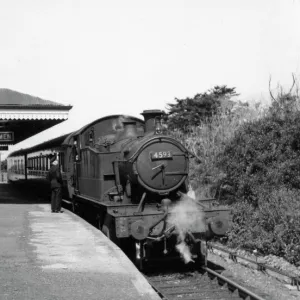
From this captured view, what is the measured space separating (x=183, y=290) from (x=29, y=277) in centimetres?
289

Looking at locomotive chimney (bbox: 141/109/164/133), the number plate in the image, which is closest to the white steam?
the number plate

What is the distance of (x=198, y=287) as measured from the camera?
28.1 feet

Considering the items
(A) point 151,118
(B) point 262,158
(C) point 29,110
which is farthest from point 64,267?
(C) point 29,110

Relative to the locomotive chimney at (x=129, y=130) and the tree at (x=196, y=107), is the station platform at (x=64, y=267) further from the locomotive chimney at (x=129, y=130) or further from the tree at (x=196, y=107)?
the tree at (x=196, y=107)

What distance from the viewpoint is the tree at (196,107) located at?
43.6 m

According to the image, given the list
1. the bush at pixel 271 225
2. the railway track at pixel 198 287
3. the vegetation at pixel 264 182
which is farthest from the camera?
the vegetation at pixel 264 182

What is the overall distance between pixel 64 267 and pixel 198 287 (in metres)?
2.71

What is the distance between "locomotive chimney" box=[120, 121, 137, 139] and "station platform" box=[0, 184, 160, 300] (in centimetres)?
217

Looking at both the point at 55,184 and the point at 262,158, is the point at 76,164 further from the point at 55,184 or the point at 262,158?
the point at 262,158

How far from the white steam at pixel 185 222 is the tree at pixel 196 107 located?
3374 centimetres

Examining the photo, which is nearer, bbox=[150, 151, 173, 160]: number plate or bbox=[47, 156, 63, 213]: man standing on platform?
Answer: bbox=[150, 151, 173, 160]: number plate

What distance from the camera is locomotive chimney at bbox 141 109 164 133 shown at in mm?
9906

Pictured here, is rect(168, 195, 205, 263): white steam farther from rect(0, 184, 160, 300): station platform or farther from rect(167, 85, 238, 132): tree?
rect(167, 85, 238, 132): tree

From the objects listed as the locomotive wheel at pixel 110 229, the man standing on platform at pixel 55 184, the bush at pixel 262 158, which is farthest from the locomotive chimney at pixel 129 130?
the bush at pixel 262 158
